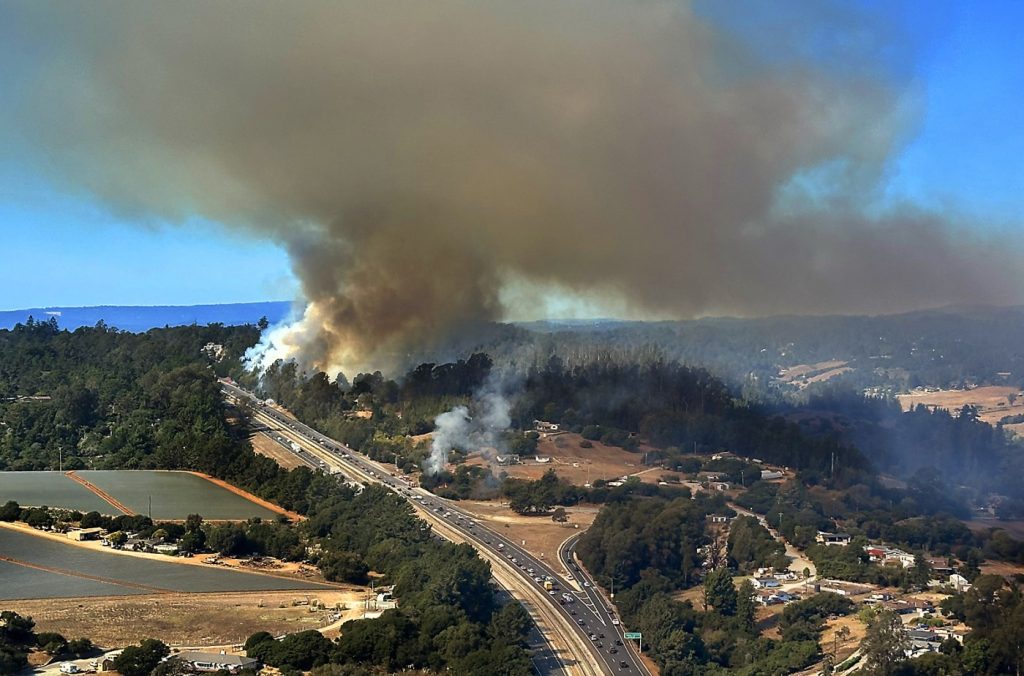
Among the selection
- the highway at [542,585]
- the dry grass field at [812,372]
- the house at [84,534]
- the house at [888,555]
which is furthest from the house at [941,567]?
the dry grass field at [812,372]

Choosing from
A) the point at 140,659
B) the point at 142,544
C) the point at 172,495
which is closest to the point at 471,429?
the point at 172,495

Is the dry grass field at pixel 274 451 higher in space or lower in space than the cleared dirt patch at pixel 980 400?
lower

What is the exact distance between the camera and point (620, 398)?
66.1 metres

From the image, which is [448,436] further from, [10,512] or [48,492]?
[10,512]

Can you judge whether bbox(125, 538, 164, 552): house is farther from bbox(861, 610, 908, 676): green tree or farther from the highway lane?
bbox(861, 610, 908, 676): green tree

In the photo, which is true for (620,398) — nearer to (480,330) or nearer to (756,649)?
(480,330)

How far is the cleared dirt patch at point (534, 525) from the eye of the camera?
39969mm

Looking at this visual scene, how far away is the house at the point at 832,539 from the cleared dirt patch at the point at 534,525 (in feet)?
29.5

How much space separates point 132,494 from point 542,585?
19.6 metres

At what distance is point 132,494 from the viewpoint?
44500 mm

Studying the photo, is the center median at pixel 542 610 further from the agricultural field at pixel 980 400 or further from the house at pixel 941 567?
the agricultural field at pixel 980 400

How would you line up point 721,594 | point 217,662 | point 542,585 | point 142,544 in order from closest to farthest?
1. point 217,662
2. point 721,594
3. point 542,585
4. point 142,544

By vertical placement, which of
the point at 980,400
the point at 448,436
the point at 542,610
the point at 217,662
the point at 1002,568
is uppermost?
the point at 980,400

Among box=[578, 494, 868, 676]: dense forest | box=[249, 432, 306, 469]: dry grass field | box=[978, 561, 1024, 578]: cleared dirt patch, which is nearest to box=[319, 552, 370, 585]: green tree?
box=[578, 494, 868, 676]: dense forest
